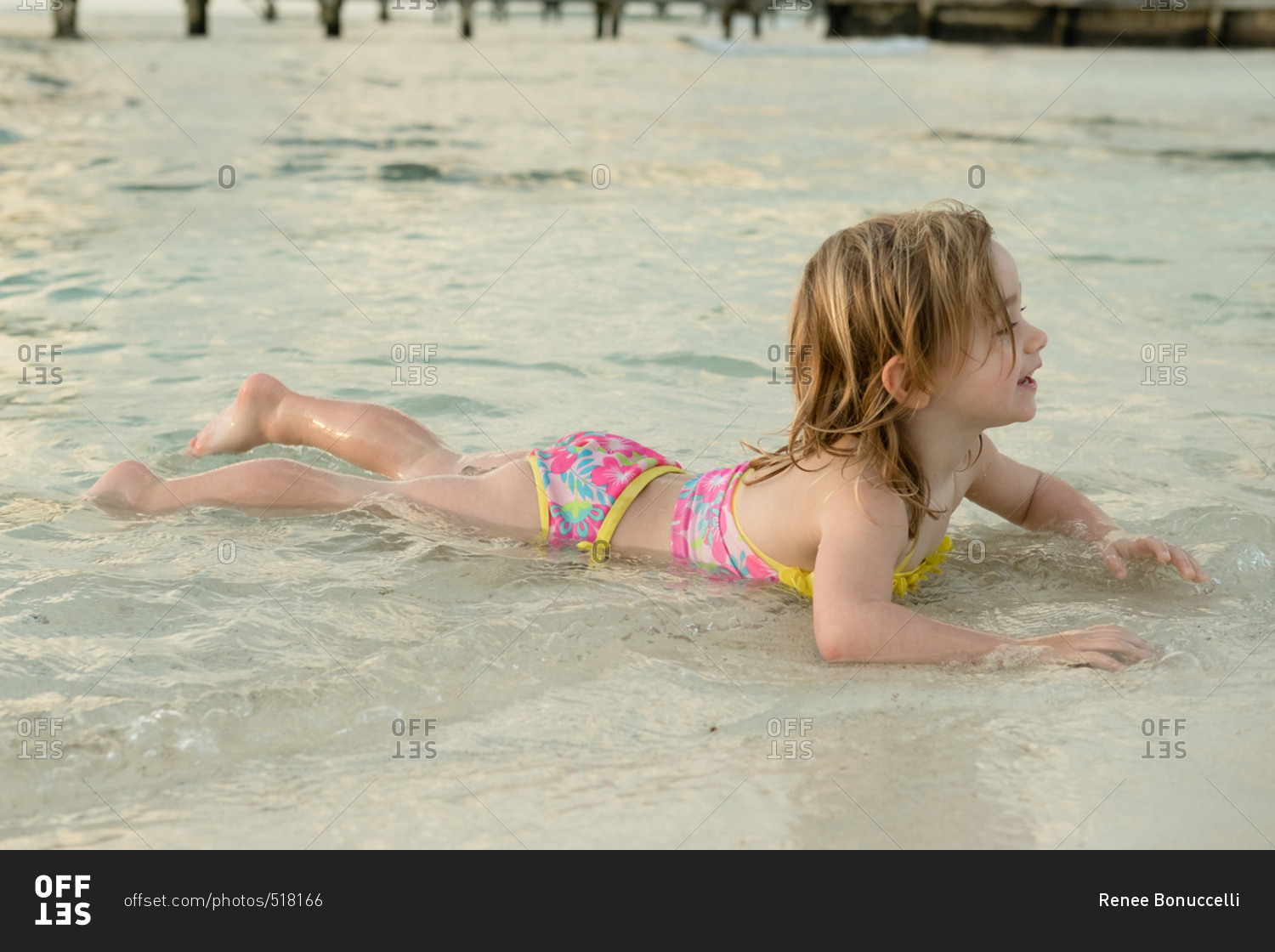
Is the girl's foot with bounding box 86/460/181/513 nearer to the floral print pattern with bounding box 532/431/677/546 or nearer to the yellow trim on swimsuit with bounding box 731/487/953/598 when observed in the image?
the floral print pattern with bounding box 532/431/677/546

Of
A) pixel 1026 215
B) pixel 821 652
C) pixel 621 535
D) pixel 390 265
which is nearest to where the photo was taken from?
pixel 821 652

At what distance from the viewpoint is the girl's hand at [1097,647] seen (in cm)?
237

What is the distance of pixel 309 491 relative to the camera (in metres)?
3.19

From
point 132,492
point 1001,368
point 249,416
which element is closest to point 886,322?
point 1001,368

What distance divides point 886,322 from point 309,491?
1580 mm

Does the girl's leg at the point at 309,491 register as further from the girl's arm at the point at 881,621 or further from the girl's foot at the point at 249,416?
the girl's arm at the point at 881,621

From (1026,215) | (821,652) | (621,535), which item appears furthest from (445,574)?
(1026,215)

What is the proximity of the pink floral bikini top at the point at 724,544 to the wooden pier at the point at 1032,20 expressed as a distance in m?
25.4

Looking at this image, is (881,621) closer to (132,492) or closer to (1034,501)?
(1034,501)

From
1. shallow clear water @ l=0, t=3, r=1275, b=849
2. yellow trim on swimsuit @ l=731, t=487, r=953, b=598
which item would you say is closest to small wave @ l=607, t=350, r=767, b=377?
shallow clear water @ l=0, t=3, r=1275, b=849
